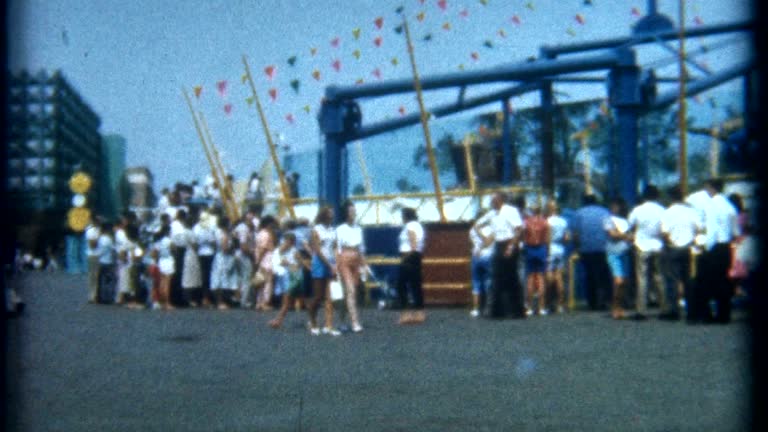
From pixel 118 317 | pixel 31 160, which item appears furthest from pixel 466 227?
pixel 31 160

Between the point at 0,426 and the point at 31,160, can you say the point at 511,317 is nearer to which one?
the point at 0,426

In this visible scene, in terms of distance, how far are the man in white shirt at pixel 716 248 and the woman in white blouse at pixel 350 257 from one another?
4.18 meters

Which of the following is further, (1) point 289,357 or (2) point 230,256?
(2) point 230,256

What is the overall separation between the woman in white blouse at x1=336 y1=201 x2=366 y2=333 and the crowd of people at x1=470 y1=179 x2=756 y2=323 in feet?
8.29

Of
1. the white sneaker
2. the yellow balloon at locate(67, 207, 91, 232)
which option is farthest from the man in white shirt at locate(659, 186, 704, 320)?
the yellow balloon at locate(67, 207, 91, 232)

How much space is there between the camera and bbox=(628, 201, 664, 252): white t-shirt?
16.2 m

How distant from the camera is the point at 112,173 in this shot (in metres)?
27.5

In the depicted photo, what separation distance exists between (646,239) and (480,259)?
2786 mm

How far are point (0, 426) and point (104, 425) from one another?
84 cm

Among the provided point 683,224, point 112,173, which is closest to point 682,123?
point 683,224

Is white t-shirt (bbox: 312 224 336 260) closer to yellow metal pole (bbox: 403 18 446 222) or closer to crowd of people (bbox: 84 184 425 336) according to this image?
crowd of people (bbox: 84 184 425 336)

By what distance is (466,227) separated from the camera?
20.5 metres

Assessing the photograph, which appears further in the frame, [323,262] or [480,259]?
[480,259]

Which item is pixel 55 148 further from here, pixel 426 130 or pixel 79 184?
pixel 426 130
